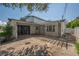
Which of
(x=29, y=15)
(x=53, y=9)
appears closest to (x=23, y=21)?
(x=29, y=15)

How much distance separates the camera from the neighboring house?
582 centimetres

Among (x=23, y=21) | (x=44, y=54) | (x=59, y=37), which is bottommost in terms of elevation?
(x=44, y=54)

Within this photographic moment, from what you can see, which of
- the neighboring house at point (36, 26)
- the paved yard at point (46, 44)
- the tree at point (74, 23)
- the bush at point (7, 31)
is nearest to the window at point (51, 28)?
the neighboring house at point (36, 26)

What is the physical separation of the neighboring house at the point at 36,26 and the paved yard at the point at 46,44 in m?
0.13

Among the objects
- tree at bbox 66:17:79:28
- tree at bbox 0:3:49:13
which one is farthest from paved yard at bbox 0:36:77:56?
tree at bbox 0:3:49:13

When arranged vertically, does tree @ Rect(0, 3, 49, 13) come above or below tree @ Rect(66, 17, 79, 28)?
above

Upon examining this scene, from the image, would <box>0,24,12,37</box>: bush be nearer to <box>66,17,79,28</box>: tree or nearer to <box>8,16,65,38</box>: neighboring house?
<box>8,16,65,38</box>: neighboring house

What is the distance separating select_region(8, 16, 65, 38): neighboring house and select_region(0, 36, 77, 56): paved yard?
0.43 ft

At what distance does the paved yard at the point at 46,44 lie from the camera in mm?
5785

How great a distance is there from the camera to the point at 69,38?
586 cm

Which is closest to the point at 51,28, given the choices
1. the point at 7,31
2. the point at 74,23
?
the point at 74,23

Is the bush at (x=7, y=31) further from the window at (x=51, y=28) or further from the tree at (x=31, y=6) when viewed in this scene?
the window at (x=51, y=28)

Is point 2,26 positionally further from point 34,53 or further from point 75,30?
point 75,30

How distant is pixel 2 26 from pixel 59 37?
4.15 ft
